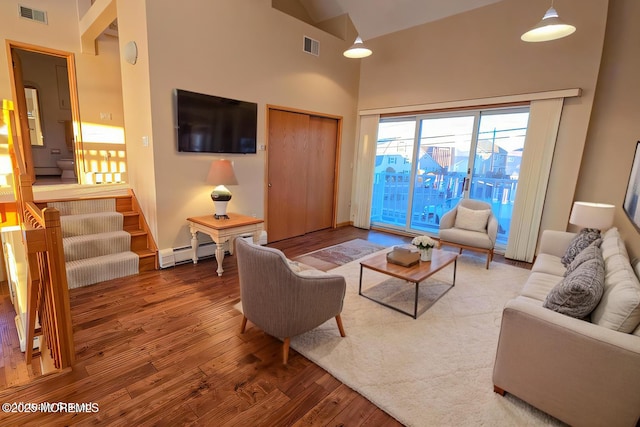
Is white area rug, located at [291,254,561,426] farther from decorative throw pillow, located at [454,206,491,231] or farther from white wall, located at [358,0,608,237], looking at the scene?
white wall, located at [358,0,608,237]

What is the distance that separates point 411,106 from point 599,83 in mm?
2423

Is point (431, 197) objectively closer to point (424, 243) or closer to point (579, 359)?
point (424, 243)

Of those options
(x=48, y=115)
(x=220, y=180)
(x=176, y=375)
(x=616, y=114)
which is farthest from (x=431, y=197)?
(x=48, y=115)

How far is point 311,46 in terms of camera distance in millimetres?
4922

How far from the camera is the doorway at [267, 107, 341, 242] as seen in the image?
4.81 meters

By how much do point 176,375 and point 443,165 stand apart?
492 cm

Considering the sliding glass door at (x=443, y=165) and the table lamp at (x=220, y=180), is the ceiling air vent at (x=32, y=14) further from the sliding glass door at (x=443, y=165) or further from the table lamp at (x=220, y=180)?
the sliding glass door at (x=443, y=165)

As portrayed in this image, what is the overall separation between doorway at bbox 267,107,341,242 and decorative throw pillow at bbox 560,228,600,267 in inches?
146

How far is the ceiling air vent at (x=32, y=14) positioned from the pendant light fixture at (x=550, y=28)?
6.58 metres

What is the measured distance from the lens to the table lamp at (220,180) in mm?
3572


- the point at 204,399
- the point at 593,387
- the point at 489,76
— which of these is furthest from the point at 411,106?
the point at 204,399

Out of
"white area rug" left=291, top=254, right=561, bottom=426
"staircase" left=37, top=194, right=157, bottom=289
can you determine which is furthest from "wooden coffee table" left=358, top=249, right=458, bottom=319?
"staircase" left=37, top=194, right=157, bottom=289

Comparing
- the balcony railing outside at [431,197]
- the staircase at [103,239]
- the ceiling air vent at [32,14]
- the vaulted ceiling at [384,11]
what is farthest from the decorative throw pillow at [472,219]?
the ceiling air vent at [32,14]

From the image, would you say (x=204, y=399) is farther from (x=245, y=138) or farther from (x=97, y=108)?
(x=97, y=108)
